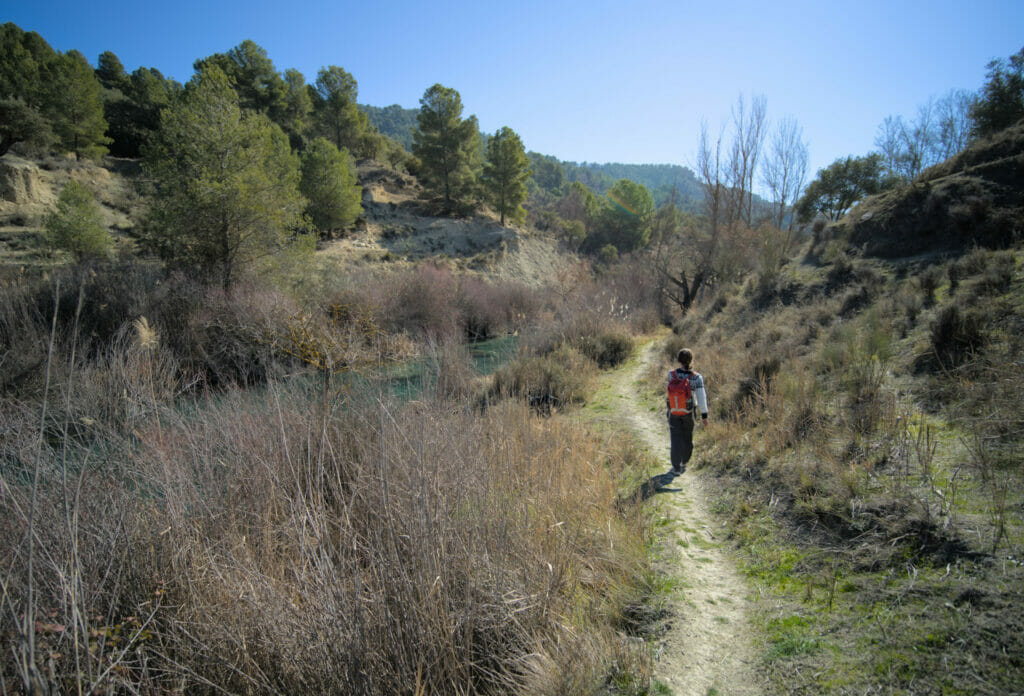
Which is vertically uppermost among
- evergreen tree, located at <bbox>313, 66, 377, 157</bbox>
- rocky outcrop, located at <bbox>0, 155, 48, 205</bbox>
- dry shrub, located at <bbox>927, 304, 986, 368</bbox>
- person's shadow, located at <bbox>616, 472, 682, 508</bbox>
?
evergreen tree, located at <bbox>313, 66, 377, 157</bbox>

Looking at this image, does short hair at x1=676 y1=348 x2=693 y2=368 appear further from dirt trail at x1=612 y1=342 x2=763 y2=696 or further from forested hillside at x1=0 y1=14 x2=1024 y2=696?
dirt trail at x1=612 y1=342 x2=763 y2=696

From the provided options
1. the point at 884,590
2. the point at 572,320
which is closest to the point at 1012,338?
the point at 884,590

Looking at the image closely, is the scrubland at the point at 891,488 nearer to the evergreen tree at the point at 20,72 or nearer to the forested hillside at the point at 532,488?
the forested hillside at the point at 532,488

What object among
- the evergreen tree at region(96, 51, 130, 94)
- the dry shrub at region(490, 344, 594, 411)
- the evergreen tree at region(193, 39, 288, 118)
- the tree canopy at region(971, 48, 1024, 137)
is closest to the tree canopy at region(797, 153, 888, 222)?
the tree canopy at region(971, 48, 1024, 137)

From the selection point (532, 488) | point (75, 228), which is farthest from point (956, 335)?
point (75, 228)

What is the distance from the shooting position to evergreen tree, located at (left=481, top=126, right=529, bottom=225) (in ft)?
141

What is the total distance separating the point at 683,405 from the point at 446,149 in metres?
43.9

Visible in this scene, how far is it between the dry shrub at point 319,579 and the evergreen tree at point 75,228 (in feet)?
80.7

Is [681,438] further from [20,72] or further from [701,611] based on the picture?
[20,72]

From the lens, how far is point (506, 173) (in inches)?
1734

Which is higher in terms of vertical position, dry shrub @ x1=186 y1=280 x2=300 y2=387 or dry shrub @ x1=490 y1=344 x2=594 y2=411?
dry shrub @ x1=186 y1=280 x2=300 y2=387

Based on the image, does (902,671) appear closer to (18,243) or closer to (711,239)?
(711,239)

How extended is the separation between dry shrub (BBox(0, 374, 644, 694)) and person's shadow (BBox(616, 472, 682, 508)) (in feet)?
4.29

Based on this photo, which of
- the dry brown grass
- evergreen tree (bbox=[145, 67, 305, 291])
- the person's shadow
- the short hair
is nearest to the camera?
the dry brown grass
